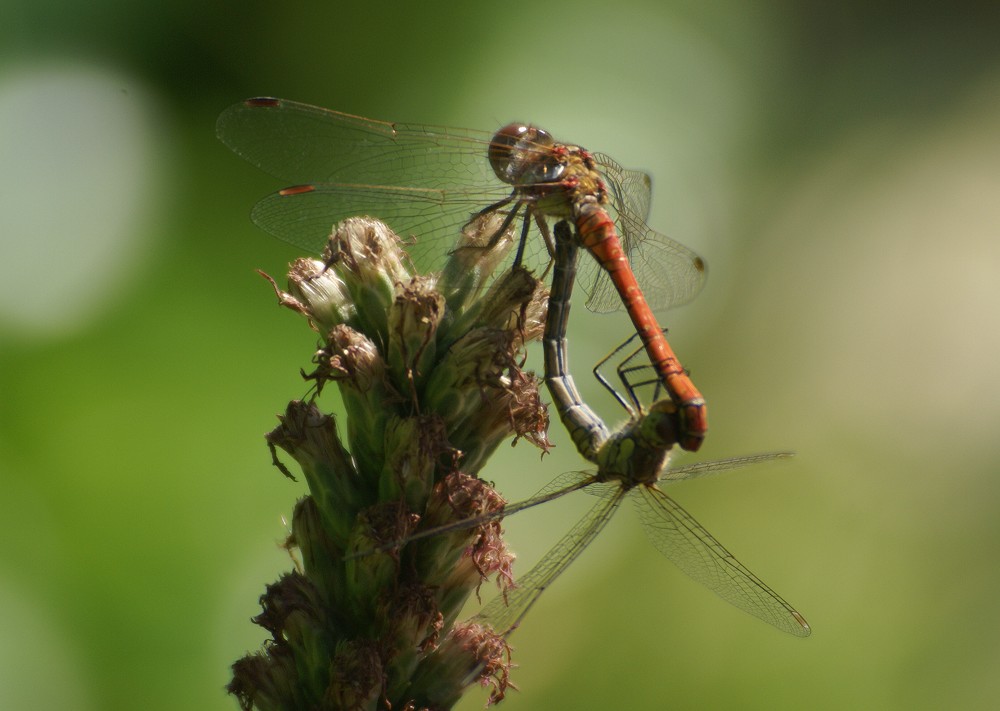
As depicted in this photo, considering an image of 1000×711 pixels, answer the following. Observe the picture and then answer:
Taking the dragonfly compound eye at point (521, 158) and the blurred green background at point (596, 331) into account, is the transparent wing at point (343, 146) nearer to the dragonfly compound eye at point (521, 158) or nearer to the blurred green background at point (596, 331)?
the dragonfly compound eye at point (521, 158)

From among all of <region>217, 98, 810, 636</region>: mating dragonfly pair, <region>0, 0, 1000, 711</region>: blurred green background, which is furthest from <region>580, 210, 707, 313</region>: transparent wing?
<region>0, 0, 1000, 711</region>: blurred green background

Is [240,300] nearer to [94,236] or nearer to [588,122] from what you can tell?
[94,236]

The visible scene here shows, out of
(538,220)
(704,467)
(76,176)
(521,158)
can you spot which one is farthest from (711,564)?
(76,176)

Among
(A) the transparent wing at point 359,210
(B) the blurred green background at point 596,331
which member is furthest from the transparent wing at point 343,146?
(B) the blurred green background at point 596,331

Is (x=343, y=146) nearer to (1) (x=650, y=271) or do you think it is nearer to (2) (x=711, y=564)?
(1) (x=650, y=271)

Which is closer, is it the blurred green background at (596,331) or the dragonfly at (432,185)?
the dragonfly at (432,185)

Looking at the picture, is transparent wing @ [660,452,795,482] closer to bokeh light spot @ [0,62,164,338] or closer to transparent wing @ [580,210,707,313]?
transparent wing @ [580,210,707,313]
